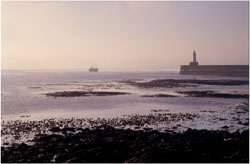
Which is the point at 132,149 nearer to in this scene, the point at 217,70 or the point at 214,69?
the point at 217,70

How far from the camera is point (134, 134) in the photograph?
56.6 ft

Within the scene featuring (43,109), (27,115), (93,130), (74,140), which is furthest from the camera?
(43,109)

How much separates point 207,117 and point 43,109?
16923 millimetres

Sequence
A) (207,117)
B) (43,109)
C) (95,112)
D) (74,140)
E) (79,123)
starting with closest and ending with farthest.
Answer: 1. (74,140)
2. (79,123)
3. (207,117)
4. (95,112)
5. (43,109)

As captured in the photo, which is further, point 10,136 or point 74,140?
point 10,136

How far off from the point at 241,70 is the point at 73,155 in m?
110

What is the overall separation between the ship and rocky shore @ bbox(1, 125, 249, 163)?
102 meters

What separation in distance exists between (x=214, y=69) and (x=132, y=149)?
124 metres

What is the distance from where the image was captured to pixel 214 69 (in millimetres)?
130375

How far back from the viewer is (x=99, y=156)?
12.5 metres

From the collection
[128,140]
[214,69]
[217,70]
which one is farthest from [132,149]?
[214,69]

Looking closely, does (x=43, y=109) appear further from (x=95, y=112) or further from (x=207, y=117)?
(x=207, y=117)

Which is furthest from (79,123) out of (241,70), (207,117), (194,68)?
(194,68)

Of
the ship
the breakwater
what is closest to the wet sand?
the breakwater
